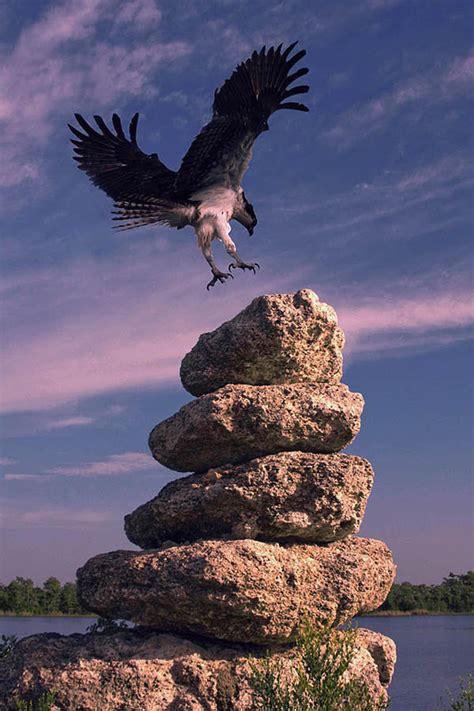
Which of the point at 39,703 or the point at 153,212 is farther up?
the point at 153,212

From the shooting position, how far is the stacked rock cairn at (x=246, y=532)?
12.9 meters

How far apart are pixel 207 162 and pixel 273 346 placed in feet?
11.6

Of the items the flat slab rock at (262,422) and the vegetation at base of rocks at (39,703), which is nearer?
the vegetation at base of rocks at (39,703)

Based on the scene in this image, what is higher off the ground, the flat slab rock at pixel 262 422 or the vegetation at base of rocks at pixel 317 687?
the flat slab rock at pixel 262 422

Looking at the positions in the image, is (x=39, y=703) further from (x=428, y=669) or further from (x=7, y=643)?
(x=428, y=669)

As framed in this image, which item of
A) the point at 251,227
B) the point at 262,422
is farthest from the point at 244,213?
the point at 262,422

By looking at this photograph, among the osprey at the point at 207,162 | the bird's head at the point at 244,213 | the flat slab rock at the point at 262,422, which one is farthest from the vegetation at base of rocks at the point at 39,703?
the bird's head at the point at 244,213

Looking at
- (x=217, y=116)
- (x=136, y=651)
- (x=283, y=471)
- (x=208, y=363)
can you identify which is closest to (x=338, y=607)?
(x=283, y=471)

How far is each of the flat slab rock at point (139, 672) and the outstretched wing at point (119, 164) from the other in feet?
25.9

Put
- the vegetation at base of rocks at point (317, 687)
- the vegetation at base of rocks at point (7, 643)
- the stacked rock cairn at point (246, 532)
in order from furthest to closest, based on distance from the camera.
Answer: the vegetation at base of rocks at point (7, 643)
the stacked rock cairn at point (246, 532)
the vegetation at base of rocks at point (317, 687)

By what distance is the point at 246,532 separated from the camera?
541 inches

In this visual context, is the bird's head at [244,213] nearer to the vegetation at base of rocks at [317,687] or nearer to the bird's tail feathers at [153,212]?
the bird's tail feathers at [153,212]

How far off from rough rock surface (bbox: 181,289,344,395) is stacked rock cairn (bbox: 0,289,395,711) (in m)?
0.03

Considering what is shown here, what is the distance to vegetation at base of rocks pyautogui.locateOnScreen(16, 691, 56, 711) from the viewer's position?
1216cm
